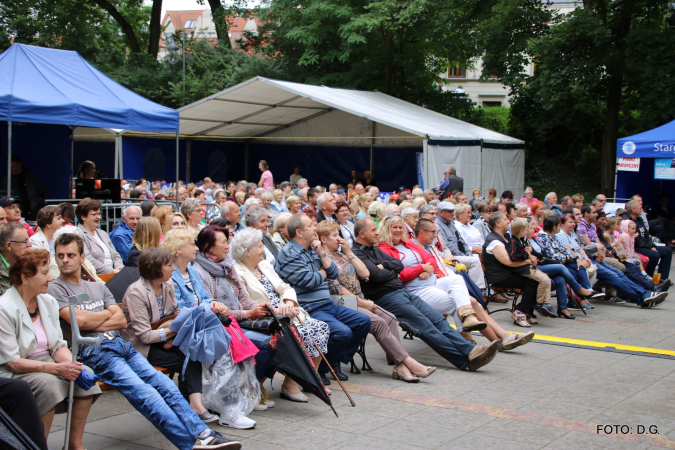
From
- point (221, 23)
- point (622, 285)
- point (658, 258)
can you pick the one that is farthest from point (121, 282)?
point (221, 23)

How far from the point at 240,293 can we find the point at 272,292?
0.95 ft

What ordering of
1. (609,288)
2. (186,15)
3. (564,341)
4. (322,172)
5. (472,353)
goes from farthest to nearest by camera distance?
1. (186,15)
2. (322,172)
3. (609,288)
4. (564,341)
5. (472,353)

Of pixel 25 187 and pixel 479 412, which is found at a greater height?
pixel 25 187

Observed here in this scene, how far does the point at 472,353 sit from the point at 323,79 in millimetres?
20626

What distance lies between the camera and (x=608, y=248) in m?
10.6

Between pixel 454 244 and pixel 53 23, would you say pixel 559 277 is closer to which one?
pixel 454 244

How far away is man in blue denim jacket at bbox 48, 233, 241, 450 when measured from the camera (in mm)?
3848

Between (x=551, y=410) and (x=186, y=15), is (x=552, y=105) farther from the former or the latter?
(x=186, y=15)

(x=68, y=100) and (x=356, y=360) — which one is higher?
(x=68, y=100)

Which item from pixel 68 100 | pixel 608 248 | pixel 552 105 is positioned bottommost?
pixel 608 248

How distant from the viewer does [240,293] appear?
5.21 meters

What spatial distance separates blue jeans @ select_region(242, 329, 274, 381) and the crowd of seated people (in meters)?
0.01

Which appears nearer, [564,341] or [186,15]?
[564,341]

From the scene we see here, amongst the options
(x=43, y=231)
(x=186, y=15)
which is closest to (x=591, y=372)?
(x=43, y=231)
